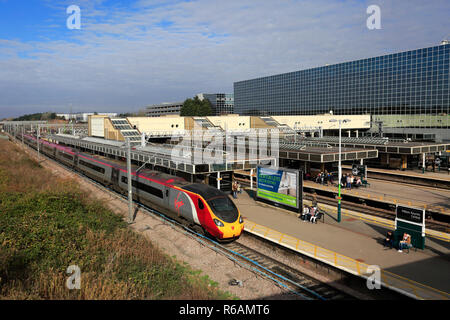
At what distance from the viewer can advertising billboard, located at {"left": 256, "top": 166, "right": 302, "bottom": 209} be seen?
2156 centimetres

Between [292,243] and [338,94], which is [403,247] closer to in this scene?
[292,243]

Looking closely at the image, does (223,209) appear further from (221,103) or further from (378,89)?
(221,103)

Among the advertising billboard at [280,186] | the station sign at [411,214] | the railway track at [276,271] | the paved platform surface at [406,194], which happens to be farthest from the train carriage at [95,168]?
the station sign at [411,214]

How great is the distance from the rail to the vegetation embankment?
17.2 feet

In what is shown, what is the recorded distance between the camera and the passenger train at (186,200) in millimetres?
16220

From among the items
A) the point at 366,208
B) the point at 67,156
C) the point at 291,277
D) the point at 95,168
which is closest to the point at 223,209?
the point at 291,277

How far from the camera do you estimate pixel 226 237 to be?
16.0 m

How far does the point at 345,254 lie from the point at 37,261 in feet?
43.6

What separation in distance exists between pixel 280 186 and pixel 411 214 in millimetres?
8708

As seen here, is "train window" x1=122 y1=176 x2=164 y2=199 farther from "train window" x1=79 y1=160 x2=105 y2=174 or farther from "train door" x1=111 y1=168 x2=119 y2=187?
"train window" x1=79 y1=160 x2=105 y2=174

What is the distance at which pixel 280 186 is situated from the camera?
22922mm

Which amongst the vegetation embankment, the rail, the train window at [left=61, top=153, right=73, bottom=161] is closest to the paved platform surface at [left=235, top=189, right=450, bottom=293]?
the rail

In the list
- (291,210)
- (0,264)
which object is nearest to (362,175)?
(291,210)

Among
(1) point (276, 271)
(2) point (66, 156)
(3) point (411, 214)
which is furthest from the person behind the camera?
(2) point (66, 156)
